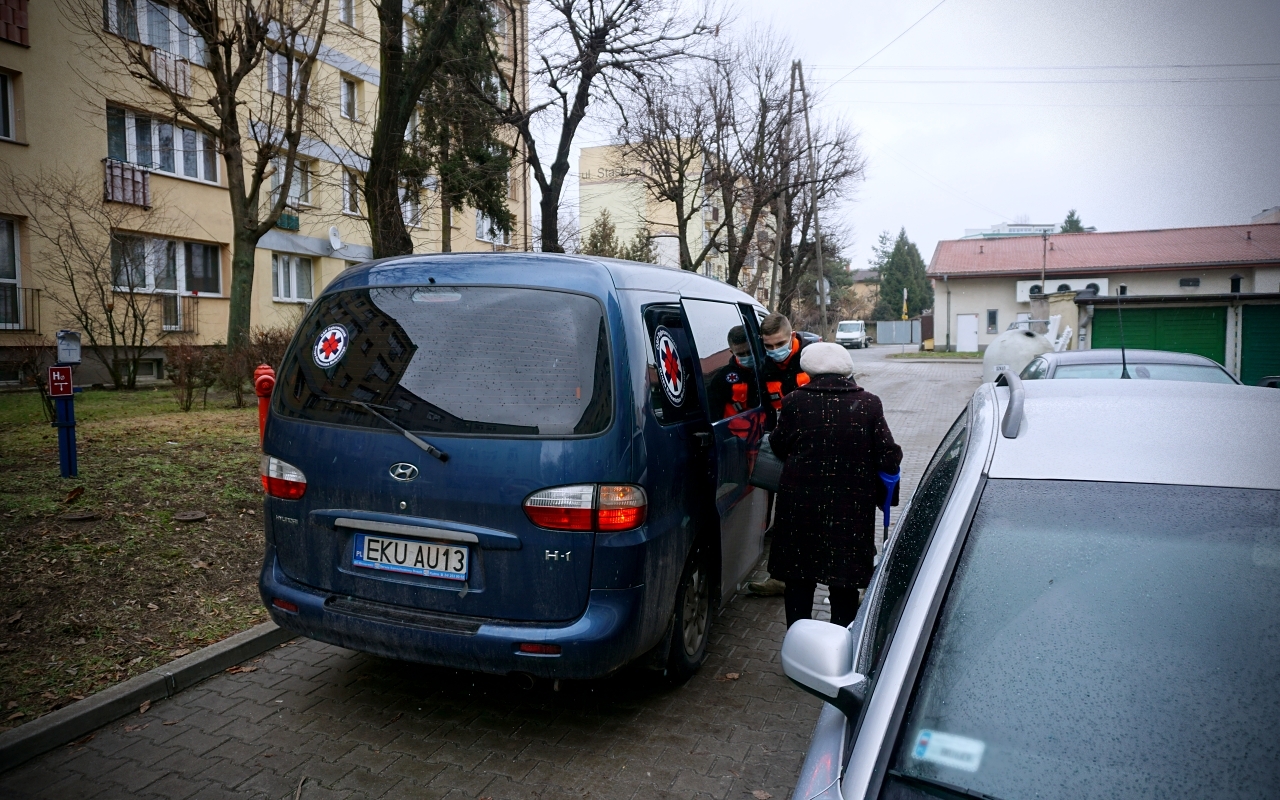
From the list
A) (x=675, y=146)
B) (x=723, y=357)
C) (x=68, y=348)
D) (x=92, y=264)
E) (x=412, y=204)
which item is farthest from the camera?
(x=675, y=146)

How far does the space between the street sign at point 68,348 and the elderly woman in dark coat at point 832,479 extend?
5865 millimetres

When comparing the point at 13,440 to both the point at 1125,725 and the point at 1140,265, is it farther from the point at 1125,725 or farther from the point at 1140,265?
the point at 1140,265

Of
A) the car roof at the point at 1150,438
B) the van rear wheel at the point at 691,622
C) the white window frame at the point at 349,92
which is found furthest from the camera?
the white window frame at the point at 349,92

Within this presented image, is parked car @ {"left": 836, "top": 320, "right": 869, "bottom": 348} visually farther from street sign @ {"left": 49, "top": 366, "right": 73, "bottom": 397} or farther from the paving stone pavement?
the paving stone pavement

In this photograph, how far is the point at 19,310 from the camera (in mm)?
16938

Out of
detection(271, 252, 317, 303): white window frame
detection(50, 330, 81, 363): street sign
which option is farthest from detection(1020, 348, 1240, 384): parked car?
detection(271, 252, 317, 303): white window frame

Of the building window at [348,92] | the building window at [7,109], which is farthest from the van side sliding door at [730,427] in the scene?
the building window at [348,92]

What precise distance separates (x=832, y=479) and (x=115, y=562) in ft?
14.0

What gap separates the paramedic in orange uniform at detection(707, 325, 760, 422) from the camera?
4.54m

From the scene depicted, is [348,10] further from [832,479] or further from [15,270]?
[832,479]

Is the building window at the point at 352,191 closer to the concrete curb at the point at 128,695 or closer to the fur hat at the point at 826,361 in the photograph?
the concrete curb at the point at 128,695

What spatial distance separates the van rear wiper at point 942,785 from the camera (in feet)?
5.11

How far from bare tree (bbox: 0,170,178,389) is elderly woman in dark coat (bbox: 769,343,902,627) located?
48.9ft

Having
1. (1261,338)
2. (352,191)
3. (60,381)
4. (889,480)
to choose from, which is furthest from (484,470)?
(1261,338)
